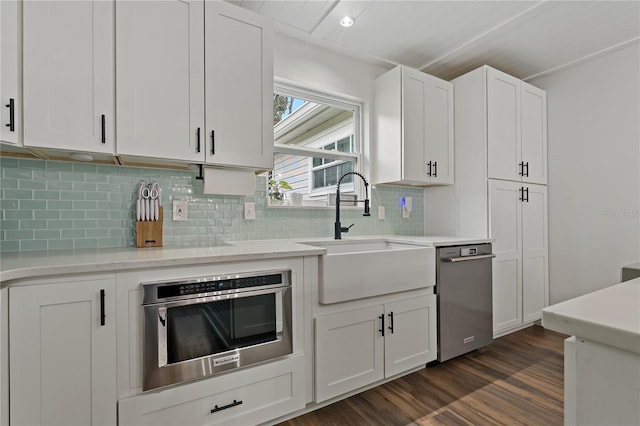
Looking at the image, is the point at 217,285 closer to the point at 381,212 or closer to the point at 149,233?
the point at 149,233

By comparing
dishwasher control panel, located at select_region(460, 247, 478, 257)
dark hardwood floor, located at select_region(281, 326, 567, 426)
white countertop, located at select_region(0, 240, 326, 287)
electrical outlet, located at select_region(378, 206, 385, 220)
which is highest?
electrical outlet, located at select_region(378, 206, 385, 220)

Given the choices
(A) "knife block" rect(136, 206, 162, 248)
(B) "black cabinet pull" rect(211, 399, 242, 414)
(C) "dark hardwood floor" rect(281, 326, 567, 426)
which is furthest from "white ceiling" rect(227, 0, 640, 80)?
(C) "dark hardwood floor" rect(281, 326, 567, 426)

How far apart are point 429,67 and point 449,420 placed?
299 cm

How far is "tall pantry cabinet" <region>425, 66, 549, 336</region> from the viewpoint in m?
2.84

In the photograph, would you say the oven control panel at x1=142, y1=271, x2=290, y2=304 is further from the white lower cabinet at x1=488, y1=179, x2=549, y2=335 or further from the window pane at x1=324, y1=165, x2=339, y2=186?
the white lower cabinet at x1=488, y1=179, x2=549, y2=335

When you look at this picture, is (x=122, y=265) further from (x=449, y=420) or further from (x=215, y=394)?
(x=449, y=420)

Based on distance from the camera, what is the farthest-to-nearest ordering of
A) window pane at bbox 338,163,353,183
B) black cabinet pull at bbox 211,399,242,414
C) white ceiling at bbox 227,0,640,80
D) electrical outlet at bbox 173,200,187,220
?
window pane at bbox 338,163,353,183, white ceiling at bbox 227,0,640,80, electrical outlet at bbox 173,200,187,220, black cabinet pull at bbox 211,399,242,414

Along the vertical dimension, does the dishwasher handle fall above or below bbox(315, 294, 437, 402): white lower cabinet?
above

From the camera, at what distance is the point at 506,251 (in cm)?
292

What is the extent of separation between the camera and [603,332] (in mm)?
515

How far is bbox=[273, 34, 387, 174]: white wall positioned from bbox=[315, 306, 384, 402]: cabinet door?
1.55 meters

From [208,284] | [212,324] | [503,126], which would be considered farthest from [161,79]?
[503,126]

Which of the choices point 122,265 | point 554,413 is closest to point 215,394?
point 122,265

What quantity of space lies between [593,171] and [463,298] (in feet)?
6.18
